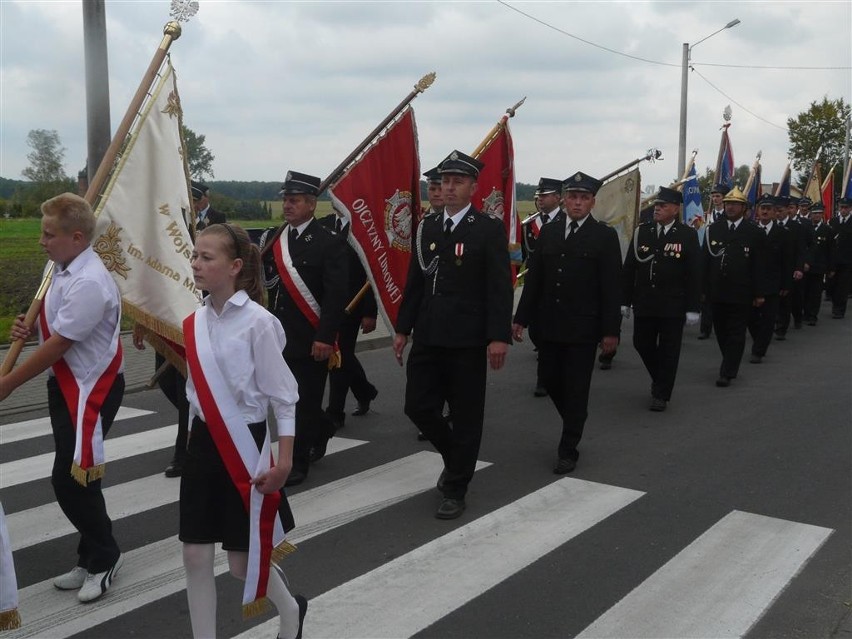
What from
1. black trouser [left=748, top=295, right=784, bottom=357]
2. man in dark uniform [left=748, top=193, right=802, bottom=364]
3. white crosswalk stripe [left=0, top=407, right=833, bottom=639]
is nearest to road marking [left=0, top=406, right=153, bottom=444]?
white crosswalk stripe [left=0, top=407, right=833, bottom=639]

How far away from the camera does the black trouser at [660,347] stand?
26.5 feet

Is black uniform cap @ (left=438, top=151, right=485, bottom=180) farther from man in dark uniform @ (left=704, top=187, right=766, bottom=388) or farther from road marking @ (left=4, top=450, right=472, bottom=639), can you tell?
man in dark uniform @ (left=704, top=187, right=766, bottom=388)

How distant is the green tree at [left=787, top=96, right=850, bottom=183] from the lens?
1526 inches

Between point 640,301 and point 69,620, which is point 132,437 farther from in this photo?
point 640,301

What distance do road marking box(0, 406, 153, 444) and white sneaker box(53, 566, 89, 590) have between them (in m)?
3.07

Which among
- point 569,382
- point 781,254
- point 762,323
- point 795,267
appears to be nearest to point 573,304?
point 569,382

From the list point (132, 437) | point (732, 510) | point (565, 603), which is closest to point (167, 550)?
point (565, 603)

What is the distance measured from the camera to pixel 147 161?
4.99 m

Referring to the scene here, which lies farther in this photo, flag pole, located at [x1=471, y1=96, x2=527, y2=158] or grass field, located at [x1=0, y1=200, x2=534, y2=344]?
grass field, located at [x1=0, y1=200, x2=534, y2=344]

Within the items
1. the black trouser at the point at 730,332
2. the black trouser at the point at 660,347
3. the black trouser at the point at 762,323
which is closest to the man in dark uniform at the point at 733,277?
the black trouser at the point at 730,332

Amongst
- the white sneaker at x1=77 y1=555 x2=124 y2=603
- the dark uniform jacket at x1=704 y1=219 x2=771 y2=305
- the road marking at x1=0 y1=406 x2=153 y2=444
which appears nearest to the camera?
the white sneaker at x1=77 y1=555 x2=124 y2=603

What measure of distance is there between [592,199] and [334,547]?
3.19 m

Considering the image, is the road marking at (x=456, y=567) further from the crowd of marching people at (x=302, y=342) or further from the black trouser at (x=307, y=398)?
the black trouser at (x=307, y=398)

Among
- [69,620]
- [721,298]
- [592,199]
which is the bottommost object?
[69,620]
